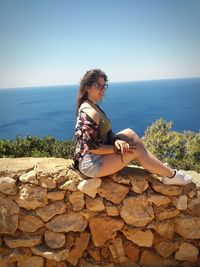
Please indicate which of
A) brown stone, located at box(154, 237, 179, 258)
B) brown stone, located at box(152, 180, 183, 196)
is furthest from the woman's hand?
brown stone, located at box(154, 237, 179, 258)

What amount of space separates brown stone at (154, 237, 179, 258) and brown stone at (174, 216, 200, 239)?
18cm

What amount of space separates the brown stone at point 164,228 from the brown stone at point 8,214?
66.1 inches

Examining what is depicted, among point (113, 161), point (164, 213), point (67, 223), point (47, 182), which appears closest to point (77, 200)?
point (67, 223)

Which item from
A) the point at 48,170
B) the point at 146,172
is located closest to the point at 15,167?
the point at 48,170

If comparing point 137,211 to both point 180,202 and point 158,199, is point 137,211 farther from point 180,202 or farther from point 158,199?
point 180,202

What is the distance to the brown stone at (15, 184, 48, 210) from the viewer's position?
338 centimetres

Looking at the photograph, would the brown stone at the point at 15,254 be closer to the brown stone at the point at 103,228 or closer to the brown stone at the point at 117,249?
the brown stone at the point at 103,228

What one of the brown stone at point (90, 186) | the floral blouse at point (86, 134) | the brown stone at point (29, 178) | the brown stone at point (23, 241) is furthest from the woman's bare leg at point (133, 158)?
the brown stone at point (23, 241)

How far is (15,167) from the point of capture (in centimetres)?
352

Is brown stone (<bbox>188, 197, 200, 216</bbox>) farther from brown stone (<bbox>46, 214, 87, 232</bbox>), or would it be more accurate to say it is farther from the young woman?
brown stone (<bbox>46, 214, 87, 232</bbox>)

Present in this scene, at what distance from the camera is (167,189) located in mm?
3502

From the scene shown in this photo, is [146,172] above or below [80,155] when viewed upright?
below

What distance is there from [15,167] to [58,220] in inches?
33.8

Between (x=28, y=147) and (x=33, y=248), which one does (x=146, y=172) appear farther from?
(x=28, y=147)
